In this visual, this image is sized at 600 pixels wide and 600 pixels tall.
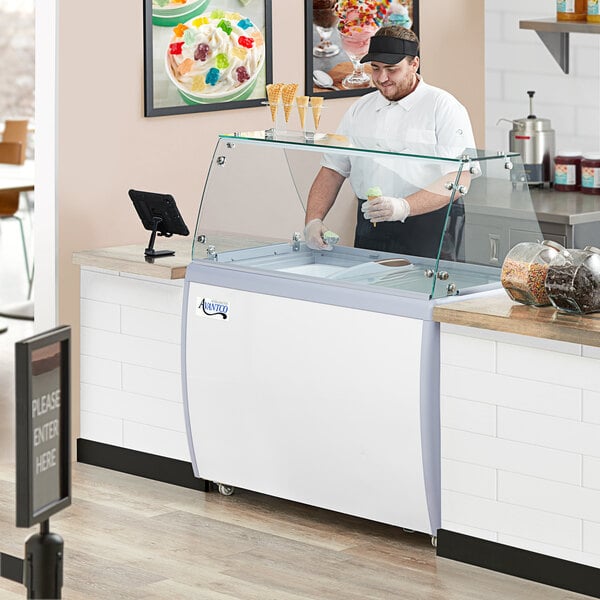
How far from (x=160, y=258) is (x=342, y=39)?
156cm

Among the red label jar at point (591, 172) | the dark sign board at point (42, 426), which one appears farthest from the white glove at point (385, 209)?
the dark sign board at point (42, 426)

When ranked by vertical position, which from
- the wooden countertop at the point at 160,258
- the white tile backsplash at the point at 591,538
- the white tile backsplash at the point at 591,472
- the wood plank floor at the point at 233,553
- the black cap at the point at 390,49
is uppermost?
the black cap at the point at 390,49

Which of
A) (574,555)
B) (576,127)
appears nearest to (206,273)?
(574,555)

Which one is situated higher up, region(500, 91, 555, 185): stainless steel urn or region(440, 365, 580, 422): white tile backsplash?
region(500, 91, 555, 185): stainless steel urn

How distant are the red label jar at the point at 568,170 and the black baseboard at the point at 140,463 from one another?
2.11m

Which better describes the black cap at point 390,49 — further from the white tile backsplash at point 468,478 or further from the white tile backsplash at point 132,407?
the white tile backsplash at point 468,478

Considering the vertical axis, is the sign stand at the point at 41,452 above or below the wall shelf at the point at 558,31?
below

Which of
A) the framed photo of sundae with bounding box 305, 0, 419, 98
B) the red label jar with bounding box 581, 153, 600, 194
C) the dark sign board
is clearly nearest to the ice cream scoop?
Answer: the framed photo of sundae with bounding box 305, 0, 419, 98

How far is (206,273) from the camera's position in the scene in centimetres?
437

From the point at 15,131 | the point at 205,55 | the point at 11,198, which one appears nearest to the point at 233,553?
the point at 205,55

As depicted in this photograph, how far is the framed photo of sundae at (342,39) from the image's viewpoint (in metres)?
5.62

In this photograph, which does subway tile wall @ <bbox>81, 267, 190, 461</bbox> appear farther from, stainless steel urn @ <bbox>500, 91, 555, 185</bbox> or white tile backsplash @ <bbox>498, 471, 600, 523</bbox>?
stainless steel urn @ <bbox>500, 91, 555, 185</bbox>

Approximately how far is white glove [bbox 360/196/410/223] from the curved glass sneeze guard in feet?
0.09

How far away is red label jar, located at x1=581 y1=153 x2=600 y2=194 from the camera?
566 centimetres
